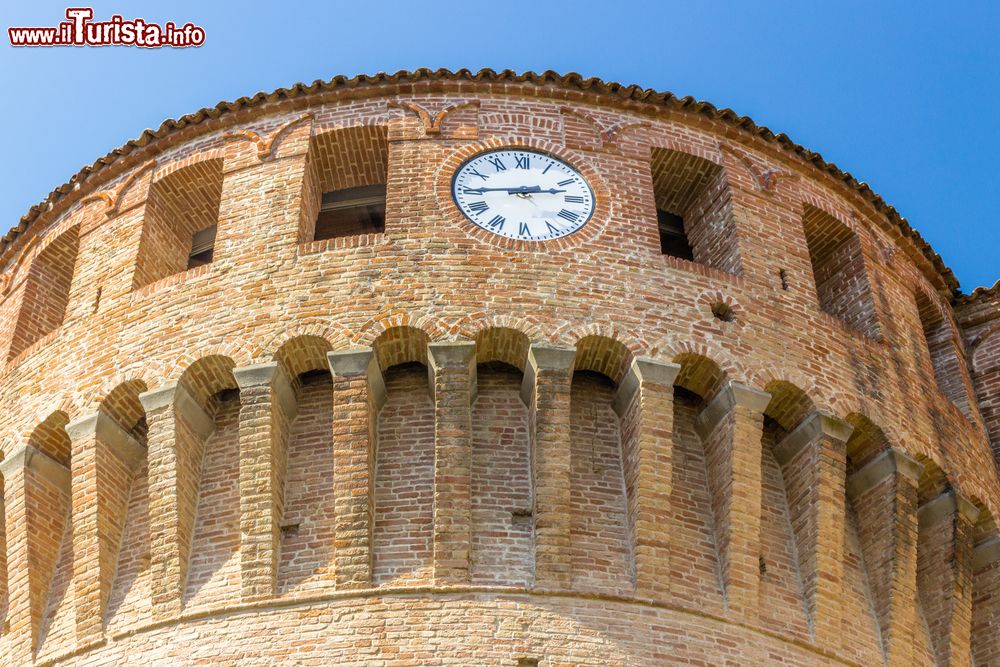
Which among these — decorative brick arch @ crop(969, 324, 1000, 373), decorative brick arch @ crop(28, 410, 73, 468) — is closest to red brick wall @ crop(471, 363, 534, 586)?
decorative brick arch @ crop(28, 410, 73, 468)

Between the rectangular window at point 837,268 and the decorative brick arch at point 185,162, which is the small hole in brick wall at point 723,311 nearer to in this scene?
the rectangular window at point 837,268

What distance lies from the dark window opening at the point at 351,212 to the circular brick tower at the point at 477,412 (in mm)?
55

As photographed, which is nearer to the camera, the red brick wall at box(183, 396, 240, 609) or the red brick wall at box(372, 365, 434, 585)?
the red brick wall at box(372, 365, 434, 585)

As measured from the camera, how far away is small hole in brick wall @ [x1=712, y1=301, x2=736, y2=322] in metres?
14.1

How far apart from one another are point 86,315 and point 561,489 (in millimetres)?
5318

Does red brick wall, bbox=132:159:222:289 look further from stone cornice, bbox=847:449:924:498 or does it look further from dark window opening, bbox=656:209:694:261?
stone cornice, bbox=847:449:924:498

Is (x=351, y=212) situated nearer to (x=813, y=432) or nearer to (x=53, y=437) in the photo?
(x=53, y=437)

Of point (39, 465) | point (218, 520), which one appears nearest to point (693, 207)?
point (218, 520)

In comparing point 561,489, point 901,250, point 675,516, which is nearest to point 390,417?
point 561,489

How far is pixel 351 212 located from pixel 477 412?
3950 millimetres

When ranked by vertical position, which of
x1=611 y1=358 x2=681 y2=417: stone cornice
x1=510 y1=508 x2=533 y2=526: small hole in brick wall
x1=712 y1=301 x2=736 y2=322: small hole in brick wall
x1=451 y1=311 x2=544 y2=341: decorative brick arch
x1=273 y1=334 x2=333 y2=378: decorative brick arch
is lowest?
x1=510 y1=508 x2=533 y2=526: small hole in brick wall

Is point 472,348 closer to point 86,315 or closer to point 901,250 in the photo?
point 86,315

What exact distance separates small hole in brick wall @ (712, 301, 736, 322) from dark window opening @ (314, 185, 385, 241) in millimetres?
4065

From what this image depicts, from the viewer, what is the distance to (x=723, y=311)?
46.5ft
